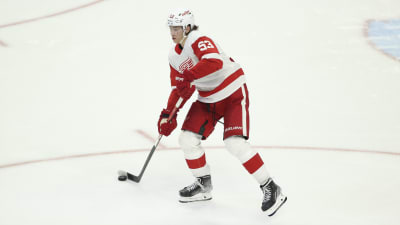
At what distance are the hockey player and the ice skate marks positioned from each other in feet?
10.0

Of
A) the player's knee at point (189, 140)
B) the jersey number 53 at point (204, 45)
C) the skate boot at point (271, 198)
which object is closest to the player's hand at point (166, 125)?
the player's knee at point (189, 140)

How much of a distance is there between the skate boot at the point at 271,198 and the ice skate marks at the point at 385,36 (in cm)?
317

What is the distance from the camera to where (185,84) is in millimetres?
3600

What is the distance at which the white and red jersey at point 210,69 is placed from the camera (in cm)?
360

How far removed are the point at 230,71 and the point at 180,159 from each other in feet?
3.14

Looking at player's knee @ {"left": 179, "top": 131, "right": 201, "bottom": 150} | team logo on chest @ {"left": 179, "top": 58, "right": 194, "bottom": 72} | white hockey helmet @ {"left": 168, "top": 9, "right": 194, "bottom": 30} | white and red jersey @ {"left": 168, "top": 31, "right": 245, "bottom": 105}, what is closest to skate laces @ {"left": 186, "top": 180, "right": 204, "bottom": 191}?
player's knee @ {"left": 179, "top": 131, "right": 201, "bottom": 150}

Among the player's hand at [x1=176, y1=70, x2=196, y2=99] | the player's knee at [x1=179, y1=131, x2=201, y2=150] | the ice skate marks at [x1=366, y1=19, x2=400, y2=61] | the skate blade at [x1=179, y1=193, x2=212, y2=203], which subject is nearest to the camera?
the player's hand at [x1=176, y1=70, x2=196, y2=99]

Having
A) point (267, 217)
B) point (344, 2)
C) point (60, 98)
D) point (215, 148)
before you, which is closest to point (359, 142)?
point (215, 148)

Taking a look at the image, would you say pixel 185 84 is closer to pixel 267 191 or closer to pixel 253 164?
pixel 253 164

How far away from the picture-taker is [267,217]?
3.64 meters

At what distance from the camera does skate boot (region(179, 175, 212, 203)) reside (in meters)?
3.84

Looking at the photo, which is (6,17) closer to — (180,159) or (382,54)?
(180,159)

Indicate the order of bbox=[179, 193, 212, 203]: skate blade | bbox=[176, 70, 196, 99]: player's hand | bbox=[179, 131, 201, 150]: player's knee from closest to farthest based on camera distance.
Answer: bbox=[176, 70, 196, 99]: player's hand < bbox=[179, 131, 201, 150]: player's knee < bbox=[179, 193, 212, 203]: skate blade

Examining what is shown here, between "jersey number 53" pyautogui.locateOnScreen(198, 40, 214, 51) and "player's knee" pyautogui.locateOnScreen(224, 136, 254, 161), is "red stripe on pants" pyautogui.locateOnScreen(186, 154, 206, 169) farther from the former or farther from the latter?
"jersey number 53" pyautogui.locateOnScreen(198, 40, 214, 51)
